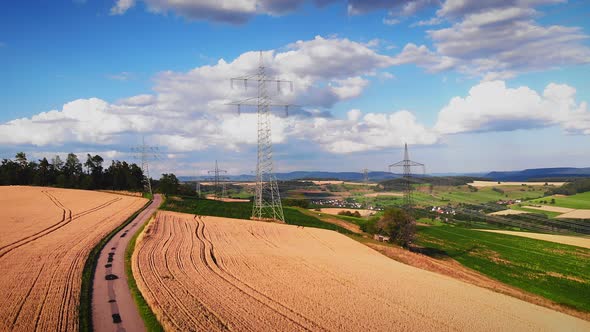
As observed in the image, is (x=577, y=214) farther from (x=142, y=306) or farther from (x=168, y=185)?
(x=142, y=306)

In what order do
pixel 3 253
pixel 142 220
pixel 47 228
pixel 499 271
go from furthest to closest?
pixel 142 220 → pixel 499 271 → pixel 47 228 → pixel 3 253

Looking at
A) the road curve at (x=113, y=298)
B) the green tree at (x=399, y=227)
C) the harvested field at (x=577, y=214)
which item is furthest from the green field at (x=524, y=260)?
the harvested field at (x=577, y=214)

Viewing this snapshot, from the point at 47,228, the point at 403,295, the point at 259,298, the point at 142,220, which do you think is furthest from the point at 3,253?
the point at 403,295

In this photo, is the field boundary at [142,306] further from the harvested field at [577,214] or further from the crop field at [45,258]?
the harvested field at [577,214]

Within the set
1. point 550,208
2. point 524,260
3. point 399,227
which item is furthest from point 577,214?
point 399,227

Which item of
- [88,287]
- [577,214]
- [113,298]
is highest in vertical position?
[88,287]

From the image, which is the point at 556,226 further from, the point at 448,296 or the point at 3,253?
the point at 3,253
